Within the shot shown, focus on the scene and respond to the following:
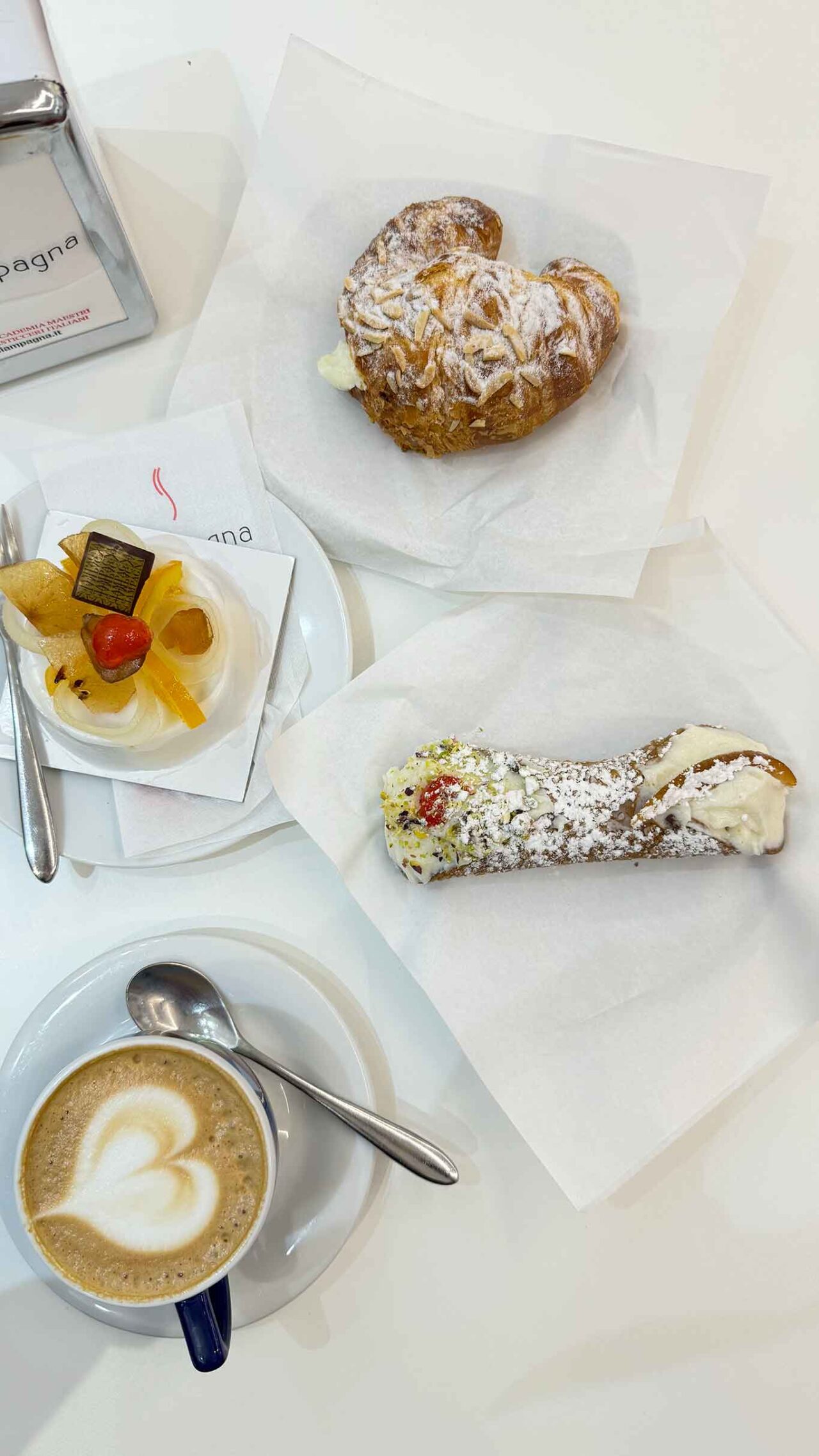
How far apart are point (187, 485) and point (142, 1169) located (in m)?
0.84

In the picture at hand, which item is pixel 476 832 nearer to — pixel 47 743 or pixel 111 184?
pixel 47 743

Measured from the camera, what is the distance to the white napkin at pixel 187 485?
1227 mm

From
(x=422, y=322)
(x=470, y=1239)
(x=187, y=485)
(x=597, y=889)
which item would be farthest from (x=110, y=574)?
(x=470, y=1239)

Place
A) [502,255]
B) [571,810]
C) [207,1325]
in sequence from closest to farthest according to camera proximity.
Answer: [207,1325] → [571,810] → [502,255]

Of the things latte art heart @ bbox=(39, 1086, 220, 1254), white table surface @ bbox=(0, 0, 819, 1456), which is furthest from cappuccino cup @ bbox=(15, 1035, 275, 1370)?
white table surface @ bbox=(0, 0, 819, 1456)

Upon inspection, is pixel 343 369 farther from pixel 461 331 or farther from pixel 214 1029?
pixel 214 1029

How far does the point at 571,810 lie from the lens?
1164 mm

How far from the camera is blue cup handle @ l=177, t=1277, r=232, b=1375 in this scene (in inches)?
41.5

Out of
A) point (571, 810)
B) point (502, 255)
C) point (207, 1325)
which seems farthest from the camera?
point (502, 255)

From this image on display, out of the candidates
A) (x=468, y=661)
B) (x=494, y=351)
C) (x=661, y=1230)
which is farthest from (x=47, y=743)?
(x=661, y=1230)

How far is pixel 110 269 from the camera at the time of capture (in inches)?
45.0

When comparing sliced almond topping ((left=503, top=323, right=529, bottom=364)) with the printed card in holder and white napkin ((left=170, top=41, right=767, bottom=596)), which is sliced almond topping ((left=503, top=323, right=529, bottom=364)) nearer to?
white napkin ((left=170, top=41, right=767, bottom=596))

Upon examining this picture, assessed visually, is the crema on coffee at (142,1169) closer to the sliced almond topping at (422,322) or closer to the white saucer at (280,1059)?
the white saucer at (280,1059)

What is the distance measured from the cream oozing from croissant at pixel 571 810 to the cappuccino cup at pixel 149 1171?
36 cm
